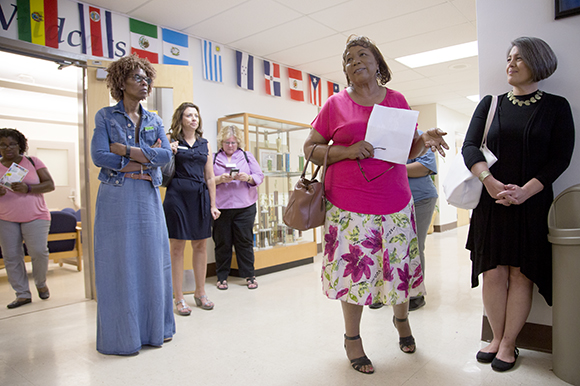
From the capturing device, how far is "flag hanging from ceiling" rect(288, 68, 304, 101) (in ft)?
20.5

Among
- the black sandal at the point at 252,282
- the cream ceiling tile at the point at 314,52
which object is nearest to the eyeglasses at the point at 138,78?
the black sandal at the point at 252,282

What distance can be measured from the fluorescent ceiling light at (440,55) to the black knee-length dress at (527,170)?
158 inches

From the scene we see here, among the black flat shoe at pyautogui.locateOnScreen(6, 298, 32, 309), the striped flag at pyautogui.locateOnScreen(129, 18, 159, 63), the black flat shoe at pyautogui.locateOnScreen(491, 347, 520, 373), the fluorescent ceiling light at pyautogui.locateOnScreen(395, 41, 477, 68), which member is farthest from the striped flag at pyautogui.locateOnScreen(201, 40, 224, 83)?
the black flat shoe at pyautogui.locateOnScreen(491, 347, 520, 373)

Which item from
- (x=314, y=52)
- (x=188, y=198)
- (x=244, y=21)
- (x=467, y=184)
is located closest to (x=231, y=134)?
(x=188, y=198)

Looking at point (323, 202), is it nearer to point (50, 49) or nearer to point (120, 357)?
point (120, 357)

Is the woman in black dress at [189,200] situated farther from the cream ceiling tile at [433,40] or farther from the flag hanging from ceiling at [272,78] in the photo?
the cream ceiling tile at [433,40]

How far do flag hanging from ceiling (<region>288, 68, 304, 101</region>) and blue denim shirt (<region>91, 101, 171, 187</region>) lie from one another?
3966mm

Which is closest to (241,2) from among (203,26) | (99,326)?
(203,26)

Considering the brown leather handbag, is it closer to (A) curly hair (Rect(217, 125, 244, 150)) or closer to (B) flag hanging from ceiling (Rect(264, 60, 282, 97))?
(A) curly hair (Rect(217, 125, 244, 150))

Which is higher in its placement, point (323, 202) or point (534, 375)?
point (323, 202)

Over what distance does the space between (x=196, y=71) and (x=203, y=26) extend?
544 mm

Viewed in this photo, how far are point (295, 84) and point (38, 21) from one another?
3709 mm

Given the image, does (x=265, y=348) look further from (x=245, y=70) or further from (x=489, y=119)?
(x=245, y=70)

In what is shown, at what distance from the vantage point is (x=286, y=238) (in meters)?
5.25
